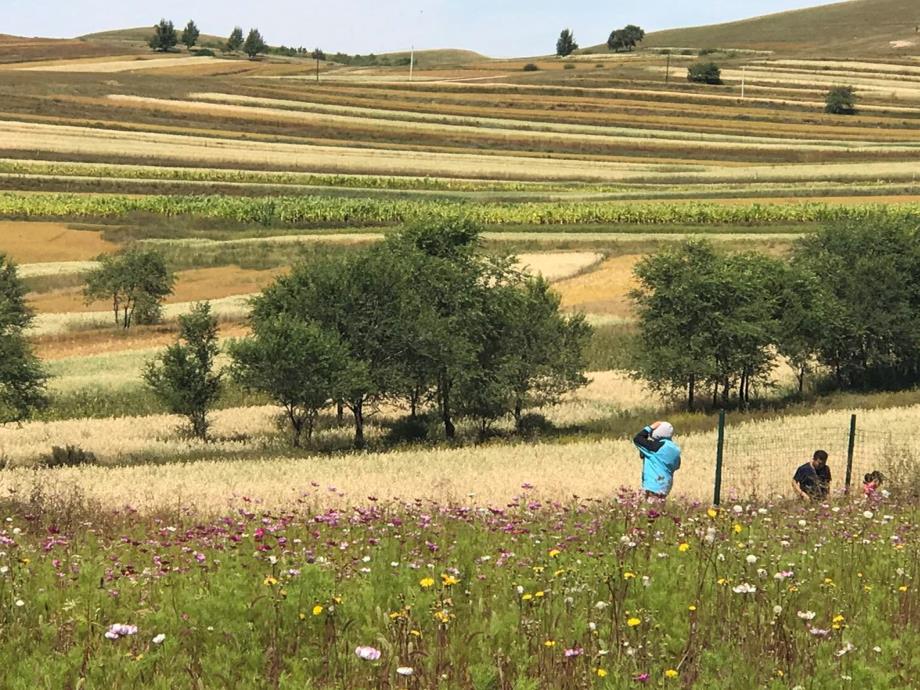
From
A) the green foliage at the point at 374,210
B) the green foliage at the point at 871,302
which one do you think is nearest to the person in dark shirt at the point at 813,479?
the green foliage at the point at 871,302

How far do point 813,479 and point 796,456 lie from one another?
828 cm

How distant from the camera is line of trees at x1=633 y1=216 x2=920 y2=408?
36.9 m

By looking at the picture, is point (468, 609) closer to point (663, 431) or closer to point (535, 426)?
point (663, 431)

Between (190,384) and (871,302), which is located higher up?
(871,302)

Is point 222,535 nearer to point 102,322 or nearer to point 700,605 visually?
point 700,605

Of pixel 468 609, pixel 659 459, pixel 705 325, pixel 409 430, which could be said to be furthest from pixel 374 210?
pixel 468 609

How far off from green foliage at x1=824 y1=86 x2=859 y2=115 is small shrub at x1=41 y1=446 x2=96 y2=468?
14814 centimetres

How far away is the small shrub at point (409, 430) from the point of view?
3372 centimetres

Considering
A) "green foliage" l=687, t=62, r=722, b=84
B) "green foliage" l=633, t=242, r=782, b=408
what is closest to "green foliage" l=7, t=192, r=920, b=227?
"green foliage" l=633, t=242, r=782, b=408

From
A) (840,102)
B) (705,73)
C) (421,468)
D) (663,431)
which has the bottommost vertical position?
(421,468)

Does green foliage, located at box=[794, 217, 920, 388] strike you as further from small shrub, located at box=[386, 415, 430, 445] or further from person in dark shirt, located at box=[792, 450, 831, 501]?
person in dark shirt, located at box=[792, 450, 831, 501]

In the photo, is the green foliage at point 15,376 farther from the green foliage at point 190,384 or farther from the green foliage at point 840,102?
the green foliage at point 840,102

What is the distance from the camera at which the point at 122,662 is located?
6.78m

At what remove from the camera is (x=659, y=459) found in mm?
15984
